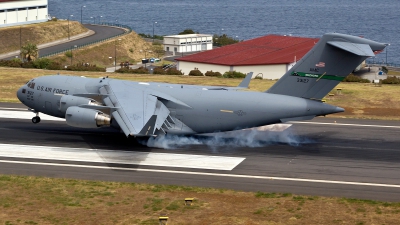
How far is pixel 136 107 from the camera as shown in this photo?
3350 centimetres

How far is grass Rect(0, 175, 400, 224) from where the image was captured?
23562mm

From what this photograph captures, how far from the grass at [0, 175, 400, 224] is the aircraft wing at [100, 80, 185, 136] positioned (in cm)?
381

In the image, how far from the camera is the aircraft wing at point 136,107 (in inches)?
1224

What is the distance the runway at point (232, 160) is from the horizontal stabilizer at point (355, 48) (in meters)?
5.75

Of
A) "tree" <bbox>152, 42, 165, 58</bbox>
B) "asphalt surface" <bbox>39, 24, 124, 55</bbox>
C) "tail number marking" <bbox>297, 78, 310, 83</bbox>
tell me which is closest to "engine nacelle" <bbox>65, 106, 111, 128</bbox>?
"tail number marking" <bbox>297, 78, 310, 83</bbox>

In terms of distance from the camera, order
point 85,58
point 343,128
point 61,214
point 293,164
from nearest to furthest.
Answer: point 61,214, point 293,164, point 343,128, point 85,58

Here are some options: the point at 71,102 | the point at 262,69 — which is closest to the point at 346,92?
the point at 71,102

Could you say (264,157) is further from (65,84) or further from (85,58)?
(85,58)

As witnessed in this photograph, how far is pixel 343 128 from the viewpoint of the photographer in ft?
132

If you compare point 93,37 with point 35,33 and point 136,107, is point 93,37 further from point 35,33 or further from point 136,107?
point 136,107

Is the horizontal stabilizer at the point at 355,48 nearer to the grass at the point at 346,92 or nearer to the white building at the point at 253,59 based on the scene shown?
the grass at the point at 346,92

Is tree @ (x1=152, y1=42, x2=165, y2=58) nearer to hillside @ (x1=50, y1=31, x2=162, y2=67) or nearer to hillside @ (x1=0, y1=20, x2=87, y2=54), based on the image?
hillside @ (x1=50, y1=31, x2=162, y2=67)

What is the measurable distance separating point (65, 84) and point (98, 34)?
105 metres

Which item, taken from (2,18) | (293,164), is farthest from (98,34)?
(293,164)
